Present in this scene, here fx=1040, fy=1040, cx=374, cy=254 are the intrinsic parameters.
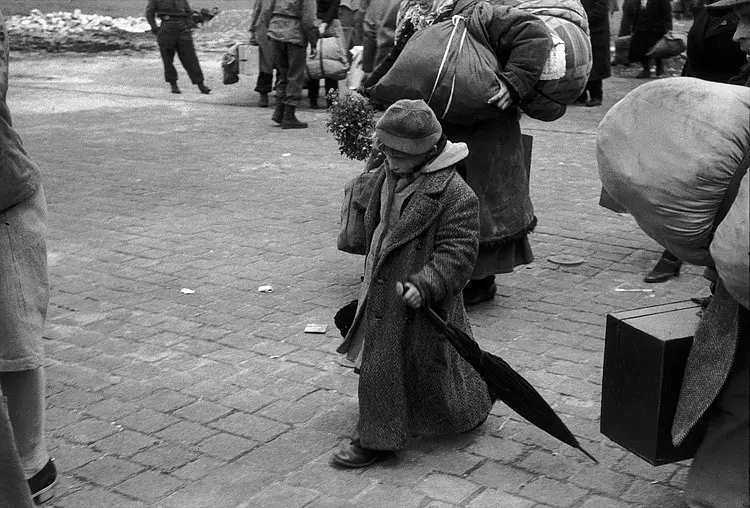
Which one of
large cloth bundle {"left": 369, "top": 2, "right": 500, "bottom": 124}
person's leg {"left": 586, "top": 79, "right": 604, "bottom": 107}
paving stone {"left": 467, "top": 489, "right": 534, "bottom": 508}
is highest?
large cloth bundle {"left": 369, "top": 2, "right": 500, "bottom": 124}

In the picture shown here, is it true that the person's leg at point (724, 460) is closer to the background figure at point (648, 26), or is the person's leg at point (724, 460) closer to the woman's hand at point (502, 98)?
the woman's hand at point (502, 98)

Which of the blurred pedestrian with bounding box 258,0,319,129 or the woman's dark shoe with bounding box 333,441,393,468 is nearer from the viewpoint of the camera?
the woman's dark shoe with bounding box 333,441,393,468

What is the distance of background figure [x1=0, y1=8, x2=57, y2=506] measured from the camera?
374 centimetres

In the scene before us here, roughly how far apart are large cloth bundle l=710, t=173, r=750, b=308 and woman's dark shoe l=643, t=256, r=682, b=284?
3.72m

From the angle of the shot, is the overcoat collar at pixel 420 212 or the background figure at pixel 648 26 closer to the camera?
the overcoat collar at pixel 420 212

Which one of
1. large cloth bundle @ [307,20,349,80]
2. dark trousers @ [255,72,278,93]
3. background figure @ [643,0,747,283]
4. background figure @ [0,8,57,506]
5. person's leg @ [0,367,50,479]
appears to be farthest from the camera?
dark trousers @ [255,72,278,93]

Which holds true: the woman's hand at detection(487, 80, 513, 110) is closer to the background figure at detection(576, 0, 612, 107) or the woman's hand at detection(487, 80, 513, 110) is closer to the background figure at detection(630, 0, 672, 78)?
the background figure at detection(576, 0, 612, 107)

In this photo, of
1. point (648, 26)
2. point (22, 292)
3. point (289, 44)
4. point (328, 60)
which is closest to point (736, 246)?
point (22, 292)

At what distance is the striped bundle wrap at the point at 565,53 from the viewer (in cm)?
567

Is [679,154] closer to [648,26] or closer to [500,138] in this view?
[500,138]

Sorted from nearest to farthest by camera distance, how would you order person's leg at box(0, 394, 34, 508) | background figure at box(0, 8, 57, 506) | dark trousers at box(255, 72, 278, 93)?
person's leg at box(0, 394, 34, 508), background figure at box(0, 8, 57, 506), dark trousers at box(255, 72, 278, 93)

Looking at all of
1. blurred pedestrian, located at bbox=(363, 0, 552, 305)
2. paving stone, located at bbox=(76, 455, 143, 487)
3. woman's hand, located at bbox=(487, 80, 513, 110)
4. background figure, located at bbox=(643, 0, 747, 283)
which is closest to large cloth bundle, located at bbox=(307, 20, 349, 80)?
background figure, located at bbox=(643, 0, 747, 283)

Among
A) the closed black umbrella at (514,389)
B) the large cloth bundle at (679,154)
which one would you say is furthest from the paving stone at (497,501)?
the large cloth bundle at (679,154)

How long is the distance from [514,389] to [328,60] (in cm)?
1026
